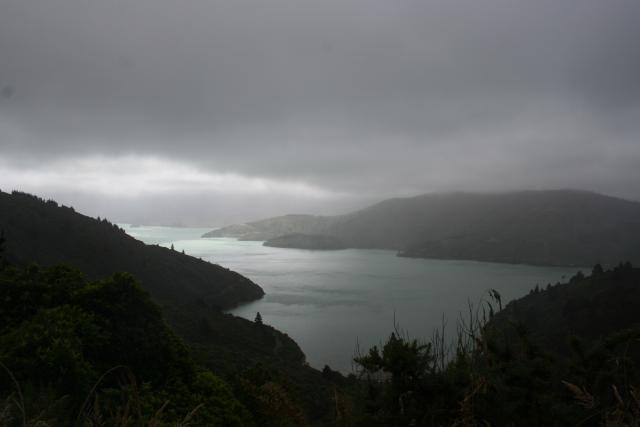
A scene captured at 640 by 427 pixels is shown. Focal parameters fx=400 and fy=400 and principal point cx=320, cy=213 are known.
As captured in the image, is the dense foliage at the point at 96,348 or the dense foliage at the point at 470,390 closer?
the dense foliage at the point at 470,390

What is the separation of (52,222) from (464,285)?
105032 millimetres

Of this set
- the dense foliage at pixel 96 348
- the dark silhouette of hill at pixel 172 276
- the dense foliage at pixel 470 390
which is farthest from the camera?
the dark silhouette of hill at pixel 172 276

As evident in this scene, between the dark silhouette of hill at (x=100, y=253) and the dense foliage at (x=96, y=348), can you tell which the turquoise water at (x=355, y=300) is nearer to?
the dark silhouette of hill at (x=100, y=253)

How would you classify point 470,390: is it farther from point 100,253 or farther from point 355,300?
point 355,300

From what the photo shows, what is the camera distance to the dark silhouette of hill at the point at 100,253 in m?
62.4

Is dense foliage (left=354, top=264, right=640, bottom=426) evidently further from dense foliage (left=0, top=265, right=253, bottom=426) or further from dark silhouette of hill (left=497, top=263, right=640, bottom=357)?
dark silhouette of hill (left=497, top=263, right=640, bottom=357)

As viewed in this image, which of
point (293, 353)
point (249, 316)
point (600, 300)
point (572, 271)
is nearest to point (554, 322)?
point (600, 300)

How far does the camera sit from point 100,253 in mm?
71625

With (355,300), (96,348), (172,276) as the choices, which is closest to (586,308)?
(355,300)

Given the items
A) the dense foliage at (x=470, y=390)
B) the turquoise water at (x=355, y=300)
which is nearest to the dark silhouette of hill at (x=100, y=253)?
the turquoise water at (x=355, y=300)

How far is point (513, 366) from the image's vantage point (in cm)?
522

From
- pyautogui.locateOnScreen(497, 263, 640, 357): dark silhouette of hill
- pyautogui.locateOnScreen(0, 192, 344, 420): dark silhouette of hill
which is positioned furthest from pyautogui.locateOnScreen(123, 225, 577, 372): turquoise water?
pyautogui.locateOnScreen(497, 263, 640, 357): dark silhouette of hill

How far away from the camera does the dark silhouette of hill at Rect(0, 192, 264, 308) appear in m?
62.4

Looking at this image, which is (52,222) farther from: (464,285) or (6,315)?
(464,285)
